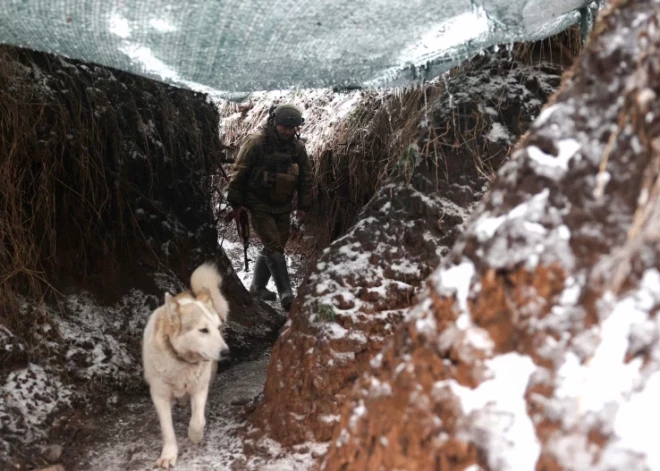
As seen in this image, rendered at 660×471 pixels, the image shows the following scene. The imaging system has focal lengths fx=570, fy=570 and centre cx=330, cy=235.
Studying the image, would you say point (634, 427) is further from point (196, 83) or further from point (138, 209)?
point (138, 209)

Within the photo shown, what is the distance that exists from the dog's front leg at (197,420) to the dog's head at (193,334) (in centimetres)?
26

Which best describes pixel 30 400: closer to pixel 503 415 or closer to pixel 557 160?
pixel 503 415

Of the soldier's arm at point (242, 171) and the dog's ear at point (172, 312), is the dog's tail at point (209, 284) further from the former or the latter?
the soldier's arm at point (242, 171)

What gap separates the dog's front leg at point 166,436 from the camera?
135 inches

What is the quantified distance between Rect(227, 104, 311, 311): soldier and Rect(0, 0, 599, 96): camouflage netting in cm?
213

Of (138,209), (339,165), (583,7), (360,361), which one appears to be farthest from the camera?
(339,165)

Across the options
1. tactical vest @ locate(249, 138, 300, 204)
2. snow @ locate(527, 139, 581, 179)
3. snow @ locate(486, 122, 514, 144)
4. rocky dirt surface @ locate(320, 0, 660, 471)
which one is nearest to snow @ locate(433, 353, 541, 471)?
rocky dirt surface @ locate(320, 0, 660, 471)

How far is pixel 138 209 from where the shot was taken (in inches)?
217

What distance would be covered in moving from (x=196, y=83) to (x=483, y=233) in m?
2.87

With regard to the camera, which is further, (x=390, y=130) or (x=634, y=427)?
(x=390, y=130)

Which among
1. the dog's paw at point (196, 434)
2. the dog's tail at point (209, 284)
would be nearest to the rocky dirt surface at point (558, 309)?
the dog's paw at point (196, 434)

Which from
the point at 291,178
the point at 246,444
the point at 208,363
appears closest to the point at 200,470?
the point at 246,444

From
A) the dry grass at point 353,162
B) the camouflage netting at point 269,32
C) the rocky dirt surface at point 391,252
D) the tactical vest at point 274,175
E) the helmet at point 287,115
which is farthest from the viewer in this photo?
the dry grass at point 353,162

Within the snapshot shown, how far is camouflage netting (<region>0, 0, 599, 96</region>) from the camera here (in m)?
2.95
